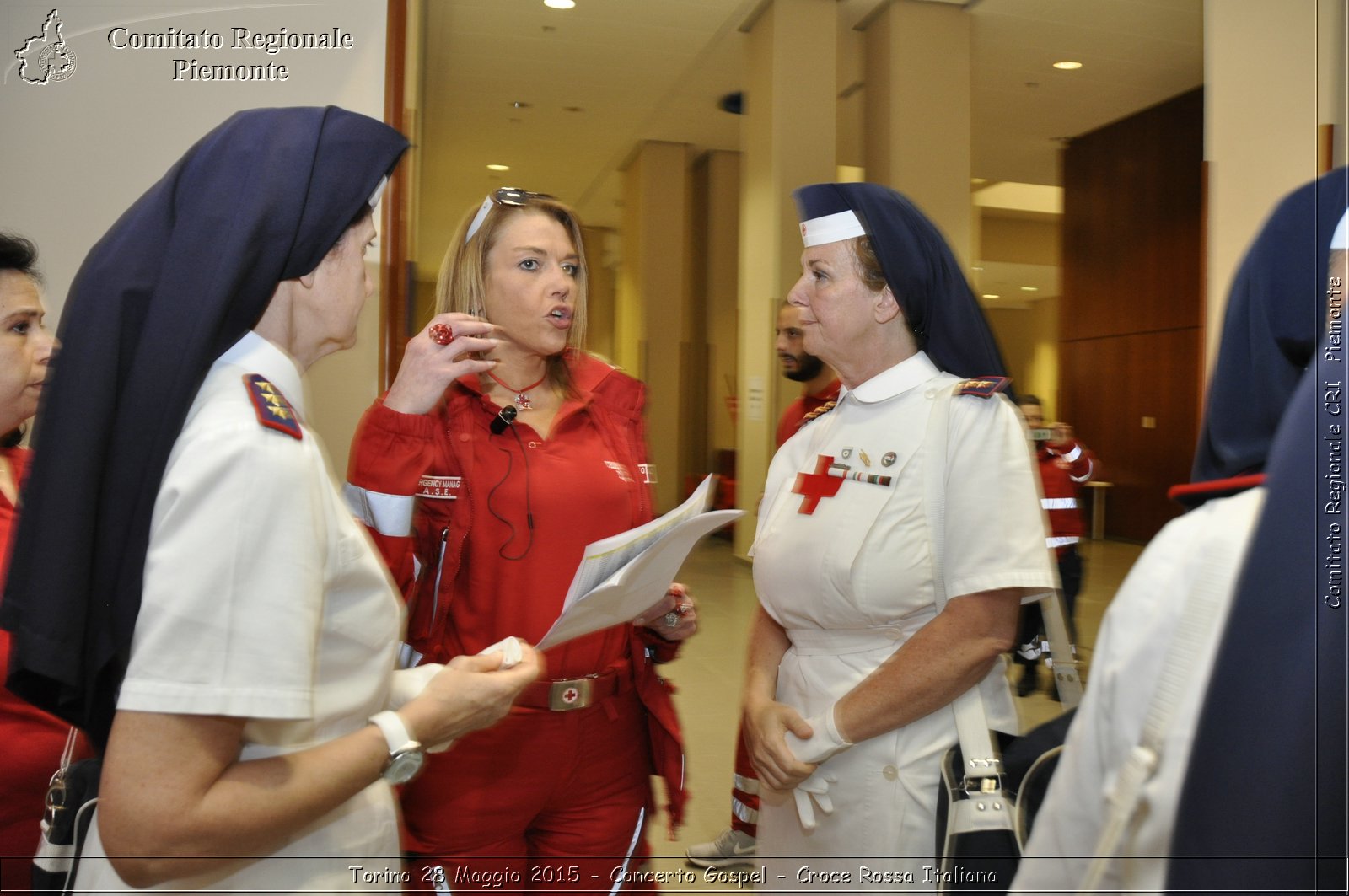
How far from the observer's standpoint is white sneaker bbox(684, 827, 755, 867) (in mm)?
3076

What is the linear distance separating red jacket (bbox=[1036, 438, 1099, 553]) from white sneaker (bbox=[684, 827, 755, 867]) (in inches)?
79.9

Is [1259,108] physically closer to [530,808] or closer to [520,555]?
[520,555]

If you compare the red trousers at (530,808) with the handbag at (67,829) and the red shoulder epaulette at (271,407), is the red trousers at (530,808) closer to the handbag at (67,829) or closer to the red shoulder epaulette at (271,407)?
the handbag at (67,829)

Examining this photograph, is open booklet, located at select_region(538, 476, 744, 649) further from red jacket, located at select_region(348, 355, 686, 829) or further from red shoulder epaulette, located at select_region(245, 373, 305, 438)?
red shoulder epaulette, located at select_region(245, 373, 305, 438)

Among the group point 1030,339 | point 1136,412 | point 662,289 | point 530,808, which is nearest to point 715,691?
point 530,808

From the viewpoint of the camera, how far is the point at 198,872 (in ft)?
2.98

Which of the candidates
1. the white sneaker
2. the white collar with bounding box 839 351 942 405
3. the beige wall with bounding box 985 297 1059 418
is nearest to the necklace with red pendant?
the white collar with bounding box 839 351 942 405

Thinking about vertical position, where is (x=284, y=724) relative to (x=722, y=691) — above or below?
above

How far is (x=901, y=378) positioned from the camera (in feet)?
5.71

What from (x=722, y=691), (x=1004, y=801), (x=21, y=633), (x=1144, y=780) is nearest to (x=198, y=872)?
(x=21, y=633)

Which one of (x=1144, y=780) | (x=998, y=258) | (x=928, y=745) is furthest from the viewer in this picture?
(x=998, y=258)

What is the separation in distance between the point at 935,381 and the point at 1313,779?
3.63 ft

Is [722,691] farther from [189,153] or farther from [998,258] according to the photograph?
[998,258]

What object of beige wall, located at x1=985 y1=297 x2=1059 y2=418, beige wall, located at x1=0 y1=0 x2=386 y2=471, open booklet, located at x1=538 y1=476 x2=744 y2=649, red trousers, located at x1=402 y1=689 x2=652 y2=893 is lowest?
red trousers, located at x1=402 y1=689 x2=652 y2=893
